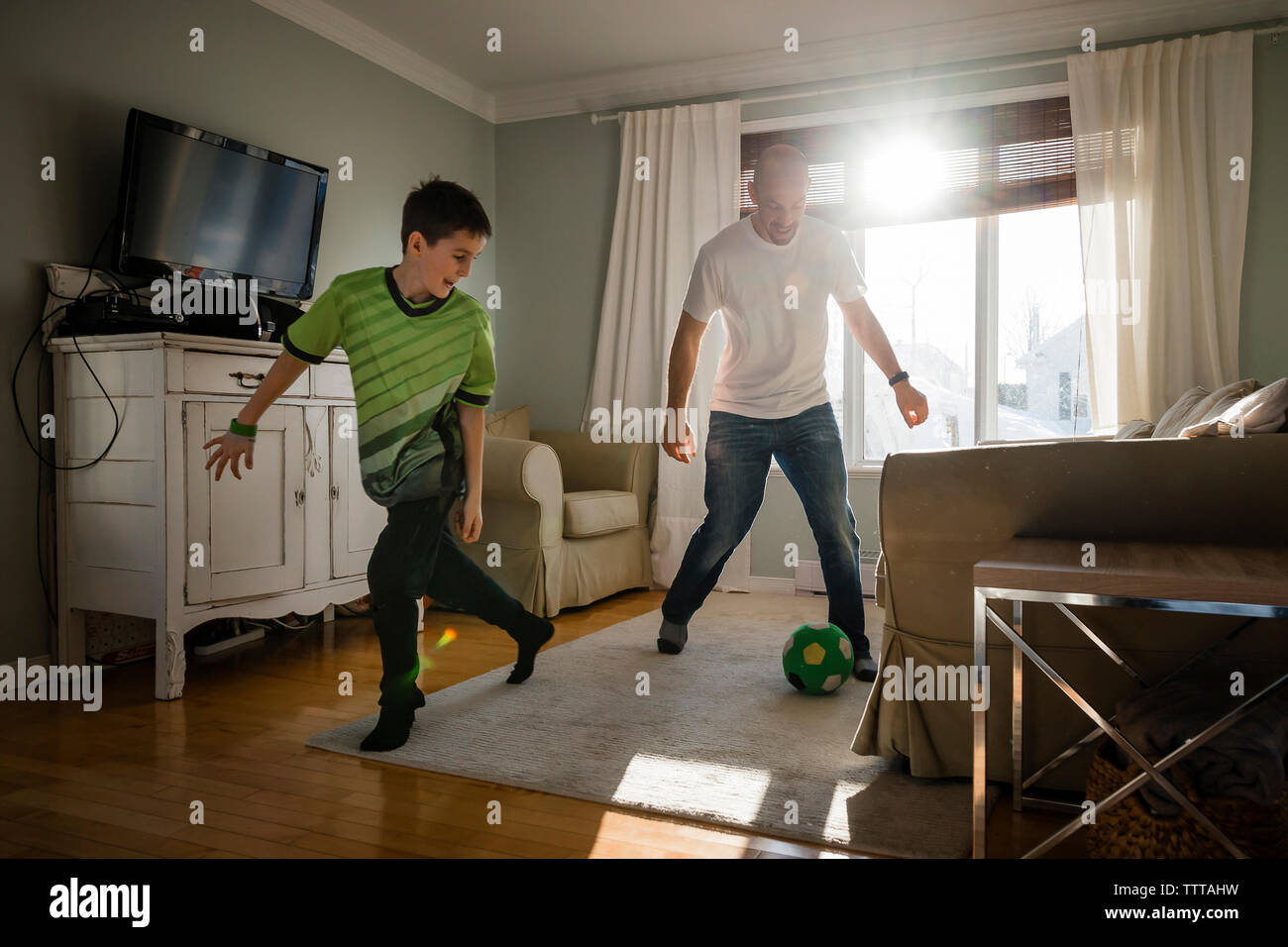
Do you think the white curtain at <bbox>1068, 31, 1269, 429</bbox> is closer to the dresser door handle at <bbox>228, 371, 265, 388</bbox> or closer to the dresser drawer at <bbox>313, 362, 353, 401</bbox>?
the dresser drawer at <bbox>313, 362, 353, 401</bbox>

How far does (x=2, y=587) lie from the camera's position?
8.79 feet

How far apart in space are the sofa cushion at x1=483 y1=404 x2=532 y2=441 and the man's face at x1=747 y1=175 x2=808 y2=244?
204 centimetres

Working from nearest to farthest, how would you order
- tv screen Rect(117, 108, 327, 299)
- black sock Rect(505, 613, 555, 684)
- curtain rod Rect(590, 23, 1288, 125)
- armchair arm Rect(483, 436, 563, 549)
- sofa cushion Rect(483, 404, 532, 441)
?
black sock Rect(505, 613, 555, 684) < tv screen Rect(117, 108, 327, 299) < armchair arm Rect(483, 436, 563, 549) < curtain rod Rect(590, 23, 1288, 125) < sofa cushion Rect(483, 404, 532, 441)

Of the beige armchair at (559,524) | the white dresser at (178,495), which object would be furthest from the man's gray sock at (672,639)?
the white dresser at (178,495)

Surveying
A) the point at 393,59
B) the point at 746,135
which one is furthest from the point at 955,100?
the point at 393,59

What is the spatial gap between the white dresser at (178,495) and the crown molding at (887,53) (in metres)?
2.47

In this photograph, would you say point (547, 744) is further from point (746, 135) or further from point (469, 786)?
point (746, 135)

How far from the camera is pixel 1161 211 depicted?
375 cm

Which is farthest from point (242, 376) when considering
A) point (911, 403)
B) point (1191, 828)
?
point (1191, 828)

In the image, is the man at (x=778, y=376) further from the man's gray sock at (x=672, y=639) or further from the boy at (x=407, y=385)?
the boy at (x=407, y=385)

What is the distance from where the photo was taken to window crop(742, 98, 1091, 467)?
4035 mm

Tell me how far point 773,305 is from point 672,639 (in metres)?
1.11

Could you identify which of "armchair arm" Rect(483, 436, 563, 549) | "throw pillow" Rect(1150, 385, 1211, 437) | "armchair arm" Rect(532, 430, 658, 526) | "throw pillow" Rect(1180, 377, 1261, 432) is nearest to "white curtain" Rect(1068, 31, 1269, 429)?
"throw pillow" Rect(1150, 385, 1211, 437)

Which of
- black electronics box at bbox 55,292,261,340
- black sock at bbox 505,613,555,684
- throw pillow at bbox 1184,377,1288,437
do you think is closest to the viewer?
throw pillow at bbox 1184,377,1288,437
